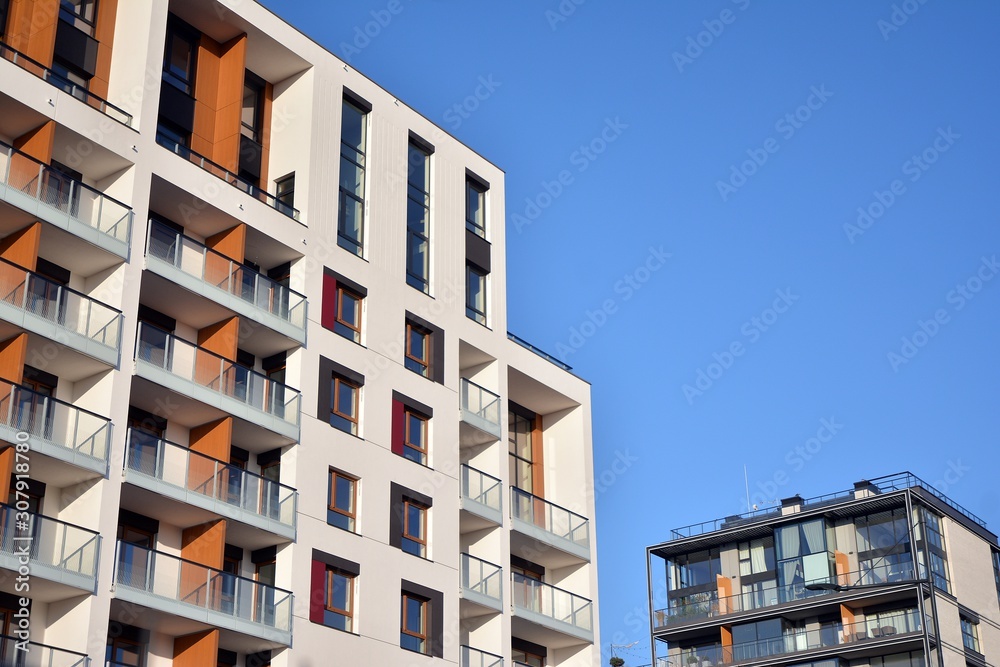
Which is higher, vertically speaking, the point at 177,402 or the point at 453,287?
the point at 453,287

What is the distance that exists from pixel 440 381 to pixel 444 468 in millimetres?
2828

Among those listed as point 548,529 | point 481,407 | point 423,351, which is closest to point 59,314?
point 423,351

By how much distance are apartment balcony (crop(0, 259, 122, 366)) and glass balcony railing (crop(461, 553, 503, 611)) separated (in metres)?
13.8

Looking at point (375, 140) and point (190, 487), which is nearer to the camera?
point (190, 487)

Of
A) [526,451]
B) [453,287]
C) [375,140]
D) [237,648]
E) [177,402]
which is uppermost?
[375,140]

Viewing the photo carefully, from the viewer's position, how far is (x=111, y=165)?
115 feet

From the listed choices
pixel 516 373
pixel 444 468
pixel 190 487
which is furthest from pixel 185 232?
pixel 516 373

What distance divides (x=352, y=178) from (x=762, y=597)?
4645cm

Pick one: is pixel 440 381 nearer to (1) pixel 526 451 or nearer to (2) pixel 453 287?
(2) pixel 453 287

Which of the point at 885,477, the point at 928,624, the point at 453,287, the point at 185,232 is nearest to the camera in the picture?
the point at 185,232

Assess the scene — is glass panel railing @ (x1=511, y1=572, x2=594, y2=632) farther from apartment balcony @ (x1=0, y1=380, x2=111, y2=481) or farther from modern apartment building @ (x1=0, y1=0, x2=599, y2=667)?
apartment balcony @ (x1=0, y1=380, x2=111, y2=481)

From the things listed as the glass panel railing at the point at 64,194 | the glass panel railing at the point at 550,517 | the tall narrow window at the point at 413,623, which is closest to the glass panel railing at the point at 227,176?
the glass panel railing at the point at 64,194

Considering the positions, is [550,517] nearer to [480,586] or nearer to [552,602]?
[552,602]

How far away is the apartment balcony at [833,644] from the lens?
73.2m
